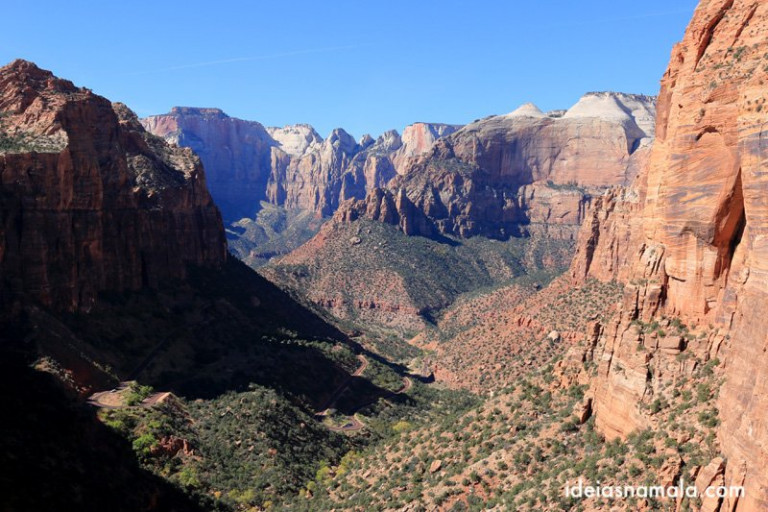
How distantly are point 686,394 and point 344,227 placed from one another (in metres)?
165

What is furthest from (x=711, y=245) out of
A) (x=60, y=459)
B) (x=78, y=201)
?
(x=78, y=201)

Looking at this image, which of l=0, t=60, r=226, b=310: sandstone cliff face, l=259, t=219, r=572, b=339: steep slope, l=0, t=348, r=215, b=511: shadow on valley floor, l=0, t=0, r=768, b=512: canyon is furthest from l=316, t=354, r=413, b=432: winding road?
l=259, t=219, r=572, b=339: steep slope

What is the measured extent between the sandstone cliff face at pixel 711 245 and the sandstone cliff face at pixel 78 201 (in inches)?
2444

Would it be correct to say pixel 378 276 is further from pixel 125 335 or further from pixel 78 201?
pixel 78 201

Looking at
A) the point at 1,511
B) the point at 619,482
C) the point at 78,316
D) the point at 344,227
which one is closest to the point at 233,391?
the point at 78,316

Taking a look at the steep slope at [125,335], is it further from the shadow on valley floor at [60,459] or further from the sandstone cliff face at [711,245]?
the sandstone cliff face at [711,245]

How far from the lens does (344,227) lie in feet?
646

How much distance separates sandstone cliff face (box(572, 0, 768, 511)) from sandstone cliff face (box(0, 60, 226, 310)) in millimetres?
62075

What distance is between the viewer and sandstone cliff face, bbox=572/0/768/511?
28672mm

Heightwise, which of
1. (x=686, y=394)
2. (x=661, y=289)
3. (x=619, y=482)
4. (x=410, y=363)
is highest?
(x=661, y=289)

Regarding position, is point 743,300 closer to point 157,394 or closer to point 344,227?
point 157,394

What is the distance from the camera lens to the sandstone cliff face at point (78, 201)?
229 ft

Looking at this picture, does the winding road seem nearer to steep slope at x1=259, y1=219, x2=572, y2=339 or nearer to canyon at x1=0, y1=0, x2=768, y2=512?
canyon at x1=0, y1=0, x2=768, y2=512

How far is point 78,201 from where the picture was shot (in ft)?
254
